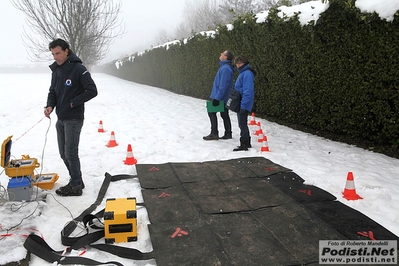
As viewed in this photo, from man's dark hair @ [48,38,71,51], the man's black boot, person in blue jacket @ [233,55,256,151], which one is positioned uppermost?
man's dark hair @ [48,38,71,51]

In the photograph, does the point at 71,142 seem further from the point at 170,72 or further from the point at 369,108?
the point at 170,72

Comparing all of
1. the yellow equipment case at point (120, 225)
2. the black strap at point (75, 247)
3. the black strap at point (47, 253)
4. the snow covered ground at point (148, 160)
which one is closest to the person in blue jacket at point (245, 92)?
the snow covered ground at point (148, 160)

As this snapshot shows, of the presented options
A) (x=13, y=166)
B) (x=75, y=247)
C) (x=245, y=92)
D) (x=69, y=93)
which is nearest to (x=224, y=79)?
(x=245, y=92)

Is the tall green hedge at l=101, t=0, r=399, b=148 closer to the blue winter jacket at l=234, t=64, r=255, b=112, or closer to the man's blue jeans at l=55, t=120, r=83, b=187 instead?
the blue winter jacket at l=234, t=64, r=255, b=112

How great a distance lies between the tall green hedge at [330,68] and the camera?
5.87 m

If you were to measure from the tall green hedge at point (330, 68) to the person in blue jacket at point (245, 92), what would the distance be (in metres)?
1.99

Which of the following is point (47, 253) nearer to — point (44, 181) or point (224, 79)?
point (44, 181)

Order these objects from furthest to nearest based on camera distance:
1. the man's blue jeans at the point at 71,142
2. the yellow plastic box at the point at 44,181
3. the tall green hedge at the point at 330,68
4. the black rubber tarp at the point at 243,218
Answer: the tall green hedge at the point at 330,68 → the yellow plastic box at the point at 44,181 → the man's blue jeans at the point at 71,142 → the black rubber tarp at the point at 243,218

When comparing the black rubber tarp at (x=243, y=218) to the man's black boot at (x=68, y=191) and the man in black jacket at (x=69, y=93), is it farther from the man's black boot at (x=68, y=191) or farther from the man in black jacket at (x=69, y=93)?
the man in black jacket at (x=69, y=93)

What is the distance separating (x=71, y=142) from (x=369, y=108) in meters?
5.44

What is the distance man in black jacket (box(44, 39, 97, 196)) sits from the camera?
4.33 m

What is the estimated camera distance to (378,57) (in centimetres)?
590

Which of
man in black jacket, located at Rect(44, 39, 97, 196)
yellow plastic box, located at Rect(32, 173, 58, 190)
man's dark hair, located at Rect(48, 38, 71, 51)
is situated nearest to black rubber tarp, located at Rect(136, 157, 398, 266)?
man in black jacket, located at Rect(44, 39, 97, 196)

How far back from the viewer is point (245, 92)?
6.43 metres
